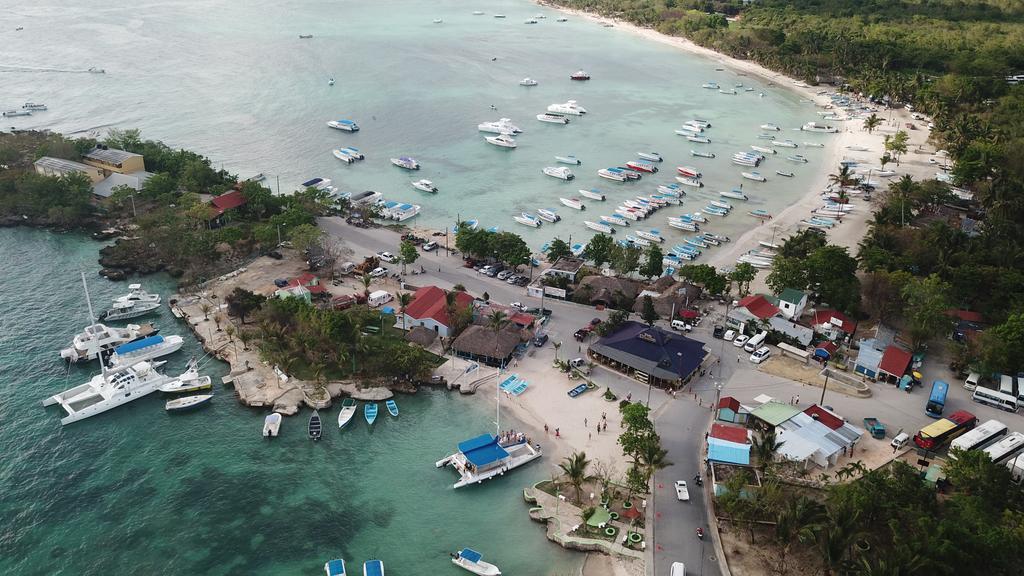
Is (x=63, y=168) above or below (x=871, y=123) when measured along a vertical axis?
below

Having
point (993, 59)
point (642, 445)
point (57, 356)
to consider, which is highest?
point (993, 59)

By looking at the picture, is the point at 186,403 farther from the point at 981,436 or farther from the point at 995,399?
the point at 995,399

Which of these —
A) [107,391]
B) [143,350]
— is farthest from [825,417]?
[143,350]

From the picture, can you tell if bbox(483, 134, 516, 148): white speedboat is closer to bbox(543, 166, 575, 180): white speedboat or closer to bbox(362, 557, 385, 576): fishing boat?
bbox(543, 166, 575, 180): white speedboat

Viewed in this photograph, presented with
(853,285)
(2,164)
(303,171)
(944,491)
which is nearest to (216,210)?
(303,171)

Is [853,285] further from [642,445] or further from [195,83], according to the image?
[195,83]

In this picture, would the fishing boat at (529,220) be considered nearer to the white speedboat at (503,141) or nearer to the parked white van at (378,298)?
the parked white van at (378,298)

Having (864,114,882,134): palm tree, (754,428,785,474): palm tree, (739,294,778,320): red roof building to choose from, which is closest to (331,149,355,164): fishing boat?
(739,294,778,320): red roof building
